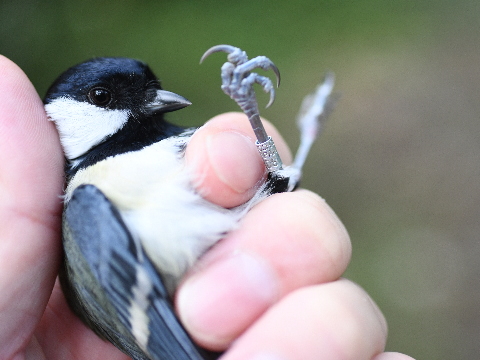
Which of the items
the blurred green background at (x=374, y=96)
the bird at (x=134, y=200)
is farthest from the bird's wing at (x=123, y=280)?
the blurred green background at (x=374, y=96)

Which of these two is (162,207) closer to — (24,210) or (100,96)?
(24,210)

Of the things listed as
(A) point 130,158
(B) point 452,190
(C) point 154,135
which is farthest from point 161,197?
(B) point 452,190

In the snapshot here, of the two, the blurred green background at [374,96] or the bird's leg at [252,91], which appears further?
the blurred green background at [374,96]

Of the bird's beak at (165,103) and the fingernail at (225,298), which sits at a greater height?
the bird's beak at (165,103)

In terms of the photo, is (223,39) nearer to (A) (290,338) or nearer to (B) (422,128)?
(B) (422,128)

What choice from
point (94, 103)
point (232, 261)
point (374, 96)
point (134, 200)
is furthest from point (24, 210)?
point (374, 96)

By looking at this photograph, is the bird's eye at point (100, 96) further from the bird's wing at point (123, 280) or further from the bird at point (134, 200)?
the bird's wing at point (123, 280)

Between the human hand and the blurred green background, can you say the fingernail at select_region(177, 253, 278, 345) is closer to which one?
the human hand
